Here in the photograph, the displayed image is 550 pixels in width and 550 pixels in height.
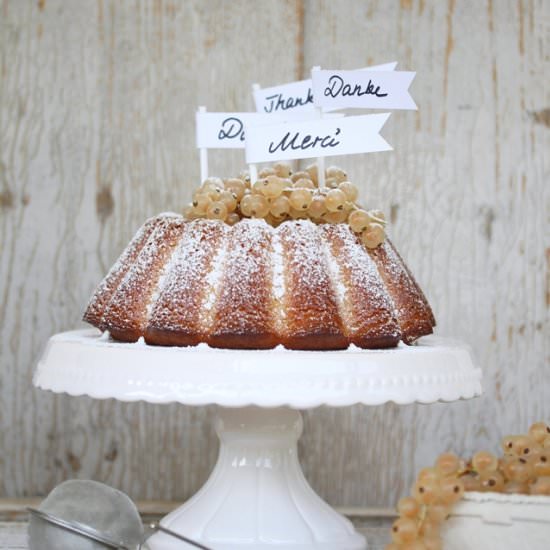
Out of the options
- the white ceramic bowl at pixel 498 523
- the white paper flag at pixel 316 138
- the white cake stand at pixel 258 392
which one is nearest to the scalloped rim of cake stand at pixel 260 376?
the white cake stand at pixel 258 392

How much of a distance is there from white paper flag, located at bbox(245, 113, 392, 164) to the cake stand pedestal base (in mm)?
345

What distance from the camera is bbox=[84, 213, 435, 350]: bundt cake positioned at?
1.20m

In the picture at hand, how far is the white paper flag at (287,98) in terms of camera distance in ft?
4.84

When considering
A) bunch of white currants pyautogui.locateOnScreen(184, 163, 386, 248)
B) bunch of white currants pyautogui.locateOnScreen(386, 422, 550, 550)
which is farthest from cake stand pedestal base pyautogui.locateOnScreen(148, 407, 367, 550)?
bunch of white currants pyautogui.locateOnScreen(184, 163, 386, 248)

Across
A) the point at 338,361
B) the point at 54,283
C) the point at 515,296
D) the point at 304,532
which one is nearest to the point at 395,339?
the point at 338,361

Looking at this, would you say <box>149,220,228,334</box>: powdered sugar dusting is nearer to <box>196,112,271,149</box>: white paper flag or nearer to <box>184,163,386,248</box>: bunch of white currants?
<box>184,163,386,248</box>: bunch of white currants

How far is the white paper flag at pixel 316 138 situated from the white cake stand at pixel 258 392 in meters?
0.28

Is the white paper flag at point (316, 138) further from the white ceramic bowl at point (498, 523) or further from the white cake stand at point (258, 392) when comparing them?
the white ceramic bowl at point (498, 523)

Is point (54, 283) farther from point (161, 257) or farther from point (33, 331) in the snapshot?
point (161, 257)

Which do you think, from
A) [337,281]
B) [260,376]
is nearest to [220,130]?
[337,281]

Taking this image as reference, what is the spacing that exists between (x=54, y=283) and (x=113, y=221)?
0.53 feet

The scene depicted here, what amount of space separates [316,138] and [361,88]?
10 centimetres

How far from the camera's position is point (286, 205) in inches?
51.9

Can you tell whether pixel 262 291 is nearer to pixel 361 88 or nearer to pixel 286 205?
pixel 286 205
